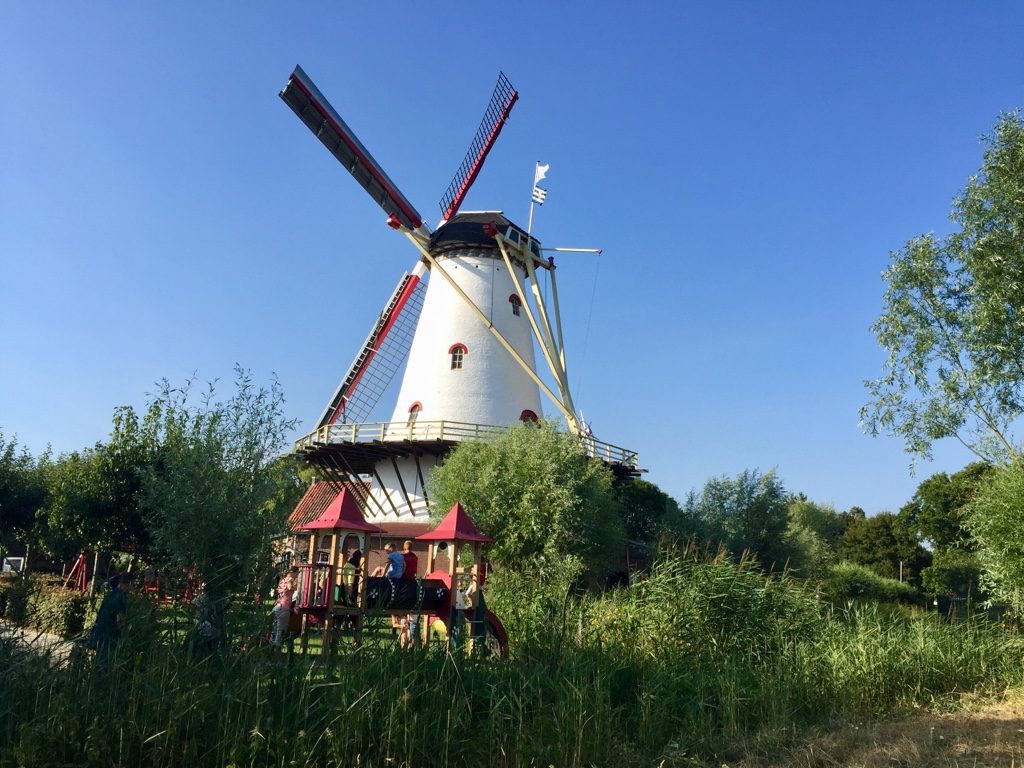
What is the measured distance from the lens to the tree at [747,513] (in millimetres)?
28562

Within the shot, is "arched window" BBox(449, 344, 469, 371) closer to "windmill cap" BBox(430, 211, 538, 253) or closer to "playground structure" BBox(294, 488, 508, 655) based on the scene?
"windmill cap" BBox(430, 211, 538, 253)

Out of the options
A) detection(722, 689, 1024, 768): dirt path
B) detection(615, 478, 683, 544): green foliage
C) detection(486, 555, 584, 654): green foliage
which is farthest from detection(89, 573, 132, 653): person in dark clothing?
detection(615, 478, 683, 544): green foliage

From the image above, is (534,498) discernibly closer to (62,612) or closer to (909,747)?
(62,612)

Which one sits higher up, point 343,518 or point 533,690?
point 343,518

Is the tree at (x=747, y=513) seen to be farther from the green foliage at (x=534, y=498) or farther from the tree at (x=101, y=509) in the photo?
the tree at (x=101, y=509)

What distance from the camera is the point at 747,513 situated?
1176 inches

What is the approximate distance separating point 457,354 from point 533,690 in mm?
19815

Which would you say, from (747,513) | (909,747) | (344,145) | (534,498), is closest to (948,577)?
(747,513)

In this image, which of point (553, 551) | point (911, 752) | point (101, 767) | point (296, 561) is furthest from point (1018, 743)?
point (553, 551)

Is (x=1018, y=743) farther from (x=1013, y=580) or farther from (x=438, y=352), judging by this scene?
(x=438, y=352)

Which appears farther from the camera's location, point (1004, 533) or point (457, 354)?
point (457, 354)

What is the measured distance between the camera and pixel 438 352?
2625 centimetres

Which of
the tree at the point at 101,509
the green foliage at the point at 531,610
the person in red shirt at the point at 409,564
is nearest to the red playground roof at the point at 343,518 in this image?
the person in red shirt at the point at 409,564

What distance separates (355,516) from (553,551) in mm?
8056
